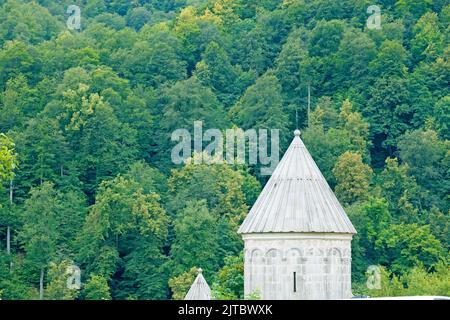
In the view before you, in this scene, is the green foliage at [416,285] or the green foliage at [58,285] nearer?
the green foliage at [416,285]

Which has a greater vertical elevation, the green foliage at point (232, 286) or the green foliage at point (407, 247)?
the green foliage at point (407, 247)

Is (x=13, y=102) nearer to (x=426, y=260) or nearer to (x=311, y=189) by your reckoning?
(x=426, y=260)

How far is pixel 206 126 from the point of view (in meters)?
107

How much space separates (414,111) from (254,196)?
18996mm

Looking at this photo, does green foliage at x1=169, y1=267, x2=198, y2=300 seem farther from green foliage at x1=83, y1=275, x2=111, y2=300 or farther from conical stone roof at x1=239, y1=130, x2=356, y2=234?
conical stone roof at x1=239, y1=130, x2=356, y2=234

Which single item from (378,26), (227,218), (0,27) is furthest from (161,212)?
(0,27)

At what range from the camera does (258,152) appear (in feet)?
340

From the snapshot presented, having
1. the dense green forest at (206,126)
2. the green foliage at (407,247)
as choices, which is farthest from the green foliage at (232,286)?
the green foliage at (407,247)

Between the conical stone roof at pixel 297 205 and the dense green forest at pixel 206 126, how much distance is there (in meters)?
26.1

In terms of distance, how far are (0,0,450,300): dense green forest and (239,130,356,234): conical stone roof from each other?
26.1m

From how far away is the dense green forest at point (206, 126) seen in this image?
8656 centimetres

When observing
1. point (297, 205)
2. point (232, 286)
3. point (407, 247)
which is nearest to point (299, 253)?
point (297, 205)

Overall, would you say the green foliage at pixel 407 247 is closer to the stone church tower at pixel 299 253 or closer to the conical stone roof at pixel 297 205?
the conical stone roof at pixel 297 205

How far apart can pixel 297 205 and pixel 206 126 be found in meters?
66.7
